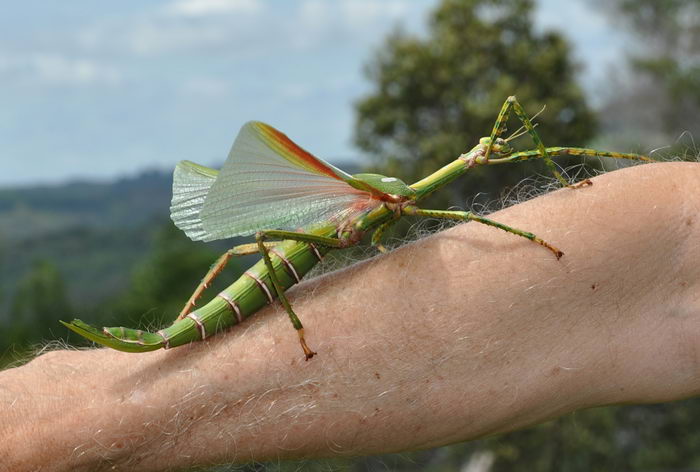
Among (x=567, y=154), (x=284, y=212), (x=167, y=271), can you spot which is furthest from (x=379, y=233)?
(x=167, y=271)

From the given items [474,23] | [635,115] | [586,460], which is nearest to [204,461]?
[586,460]

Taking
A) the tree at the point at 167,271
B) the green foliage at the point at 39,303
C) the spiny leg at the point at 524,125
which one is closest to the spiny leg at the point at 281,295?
the spiny leg at the point at 524,125

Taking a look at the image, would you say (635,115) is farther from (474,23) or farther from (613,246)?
(613,246)

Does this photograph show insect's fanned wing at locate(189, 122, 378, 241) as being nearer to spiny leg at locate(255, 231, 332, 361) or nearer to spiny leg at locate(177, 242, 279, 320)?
spiny leg at locate(177, 242, 279, 320)

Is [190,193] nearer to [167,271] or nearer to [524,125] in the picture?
[524,125]

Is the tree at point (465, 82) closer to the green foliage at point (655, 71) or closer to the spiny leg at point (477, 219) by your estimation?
the green foliage at point (655, 71)

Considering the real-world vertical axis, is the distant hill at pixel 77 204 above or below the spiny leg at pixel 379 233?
below

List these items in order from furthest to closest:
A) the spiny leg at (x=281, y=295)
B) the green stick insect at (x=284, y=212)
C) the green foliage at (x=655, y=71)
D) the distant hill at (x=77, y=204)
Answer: the distant hill at (x=77, y=204) < the green foliage at (x=655, y=71) < the green stick insect at (x=284, y=212) < the spiny leg at (x=281, y=295)
